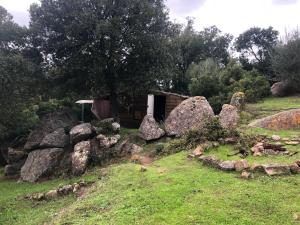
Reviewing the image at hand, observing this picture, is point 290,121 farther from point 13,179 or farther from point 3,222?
point 13,179

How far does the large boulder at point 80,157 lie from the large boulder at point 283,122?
796cm

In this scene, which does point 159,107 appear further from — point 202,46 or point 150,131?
point 202,46

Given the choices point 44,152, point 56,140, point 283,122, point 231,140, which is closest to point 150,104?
point 56,140

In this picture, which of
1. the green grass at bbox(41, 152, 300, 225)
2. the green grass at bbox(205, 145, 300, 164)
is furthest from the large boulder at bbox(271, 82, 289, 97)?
the green grass at bbox(41, 152, 300, 225)

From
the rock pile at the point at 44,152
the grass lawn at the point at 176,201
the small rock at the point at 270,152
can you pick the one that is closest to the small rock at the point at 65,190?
the grass lawn at the point at 176,201

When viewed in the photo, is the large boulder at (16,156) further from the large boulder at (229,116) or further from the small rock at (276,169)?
the small rock at (276,169)

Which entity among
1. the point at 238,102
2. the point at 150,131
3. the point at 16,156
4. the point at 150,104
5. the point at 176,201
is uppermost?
the point at 238,102

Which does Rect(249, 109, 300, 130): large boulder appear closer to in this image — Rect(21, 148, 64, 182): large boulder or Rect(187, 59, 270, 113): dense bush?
Rect(187, 59, 270, 113): dense bush

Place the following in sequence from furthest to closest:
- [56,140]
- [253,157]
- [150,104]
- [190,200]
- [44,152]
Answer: [150,104]
[56,140]
[44,152]
[253,157]
[190,200]

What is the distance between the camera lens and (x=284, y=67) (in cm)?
2523

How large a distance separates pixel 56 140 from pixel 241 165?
37.2 ft

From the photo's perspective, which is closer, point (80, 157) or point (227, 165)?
point (227, 165)

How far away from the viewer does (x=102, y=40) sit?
20328 millimetres

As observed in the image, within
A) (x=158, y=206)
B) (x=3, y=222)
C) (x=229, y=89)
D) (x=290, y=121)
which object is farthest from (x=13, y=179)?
(x=229, y=89)
